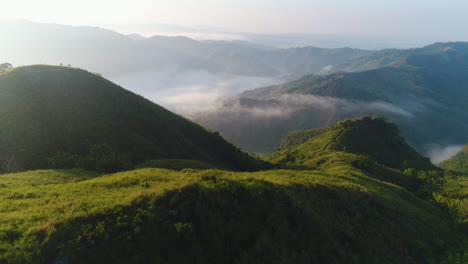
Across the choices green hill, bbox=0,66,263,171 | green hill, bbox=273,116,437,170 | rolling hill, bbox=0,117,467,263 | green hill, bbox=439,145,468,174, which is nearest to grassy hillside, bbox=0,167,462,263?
rolling hill, bbox=0,117,467,263

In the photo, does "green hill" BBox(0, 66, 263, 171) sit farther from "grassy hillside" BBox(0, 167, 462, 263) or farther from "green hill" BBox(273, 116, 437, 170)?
"green hill" BBox(273, 116, 437, 170)

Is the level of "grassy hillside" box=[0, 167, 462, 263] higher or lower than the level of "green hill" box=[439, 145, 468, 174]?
higher

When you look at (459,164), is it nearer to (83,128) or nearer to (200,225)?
(200,225)

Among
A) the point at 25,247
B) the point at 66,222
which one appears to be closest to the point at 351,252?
the point at 66,222

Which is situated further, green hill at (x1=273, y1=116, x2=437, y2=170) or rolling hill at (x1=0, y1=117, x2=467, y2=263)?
green hill at (x1=273, y1=116, x2=437, y2=170)

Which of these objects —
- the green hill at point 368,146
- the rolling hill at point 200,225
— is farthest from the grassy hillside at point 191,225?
the green hill at point 368,146

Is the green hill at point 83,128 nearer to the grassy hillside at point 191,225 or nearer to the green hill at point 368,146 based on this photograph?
the grassy hillside at point 191,225

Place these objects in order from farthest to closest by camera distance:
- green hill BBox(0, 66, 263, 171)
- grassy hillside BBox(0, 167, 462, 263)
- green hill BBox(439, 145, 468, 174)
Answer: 1. green hill BBox(439, 145, 468, 174)
2. green hill BBox(0, 66, 263, 171)
3. grassy hillside BBox(0, 167, 462, 263)
